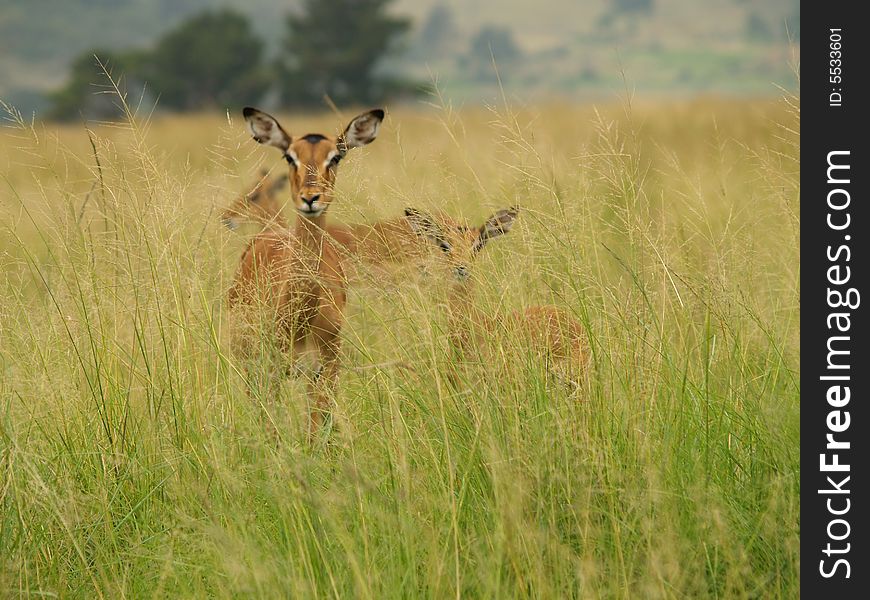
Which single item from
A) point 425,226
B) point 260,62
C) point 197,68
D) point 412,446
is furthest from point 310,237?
point 260,62

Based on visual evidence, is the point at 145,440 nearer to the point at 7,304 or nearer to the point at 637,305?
the point at 7,304

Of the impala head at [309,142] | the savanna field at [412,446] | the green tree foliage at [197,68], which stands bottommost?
the savanna field at [412,446]

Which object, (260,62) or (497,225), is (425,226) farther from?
(260,62)

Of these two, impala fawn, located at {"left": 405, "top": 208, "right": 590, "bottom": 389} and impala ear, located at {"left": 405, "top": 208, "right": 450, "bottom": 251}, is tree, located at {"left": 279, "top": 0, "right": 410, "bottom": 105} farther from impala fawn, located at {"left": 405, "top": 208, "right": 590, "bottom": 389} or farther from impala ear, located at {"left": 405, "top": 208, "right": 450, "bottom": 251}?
impala fawn, located at {"left": 405, "top": 208, "right": 590, "bottom": 389}

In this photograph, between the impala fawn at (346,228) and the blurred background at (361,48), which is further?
the blurred background at (361,48)

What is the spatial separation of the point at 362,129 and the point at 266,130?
0.48 meters

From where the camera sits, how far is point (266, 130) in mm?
5574

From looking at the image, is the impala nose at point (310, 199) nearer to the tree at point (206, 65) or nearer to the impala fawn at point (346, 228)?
the impala fawn at point (346, 228)

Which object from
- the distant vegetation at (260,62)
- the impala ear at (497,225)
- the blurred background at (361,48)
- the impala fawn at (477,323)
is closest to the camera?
the impala fawn at (477,323)

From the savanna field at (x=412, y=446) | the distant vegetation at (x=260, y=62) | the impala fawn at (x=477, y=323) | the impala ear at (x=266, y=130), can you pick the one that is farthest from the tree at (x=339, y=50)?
the impala fawn at (x=477, y=323)

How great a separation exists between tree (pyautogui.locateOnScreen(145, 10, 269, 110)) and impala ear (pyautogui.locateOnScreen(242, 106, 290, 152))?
4618 cm

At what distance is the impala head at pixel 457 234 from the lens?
343 cm

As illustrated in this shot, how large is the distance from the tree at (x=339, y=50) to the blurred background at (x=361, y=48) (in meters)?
0.06

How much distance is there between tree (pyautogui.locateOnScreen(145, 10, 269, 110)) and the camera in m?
51.7
